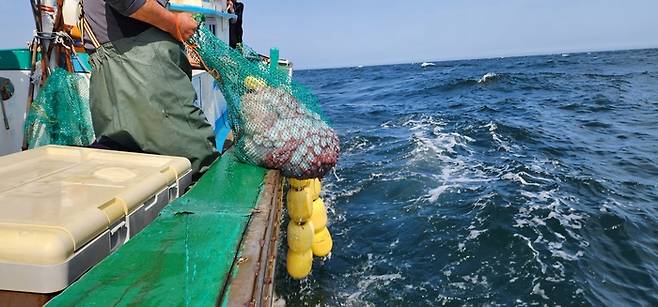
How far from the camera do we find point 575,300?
4.00 meters

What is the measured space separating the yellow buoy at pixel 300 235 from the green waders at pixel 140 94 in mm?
1175

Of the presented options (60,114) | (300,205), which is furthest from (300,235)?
(60,114)

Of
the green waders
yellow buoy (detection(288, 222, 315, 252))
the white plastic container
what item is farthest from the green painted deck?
yellow buoy (detection(288, 222, 315, 252))

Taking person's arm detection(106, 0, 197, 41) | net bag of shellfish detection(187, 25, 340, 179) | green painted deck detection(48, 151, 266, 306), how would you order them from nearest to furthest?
1. green painted deck detection(48, 151, 266, 306)
2. person's arm detection(106, 0, 197, 41)
3. net bag of shellfish detection(187, 25, 340, 179)

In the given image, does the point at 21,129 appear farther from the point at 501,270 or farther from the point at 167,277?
the point at 501,270

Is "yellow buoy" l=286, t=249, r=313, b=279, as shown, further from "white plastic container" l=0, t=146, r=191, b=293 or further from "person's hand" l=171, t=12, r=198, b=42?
"person's hand" l=171, t=12, r=198, b=42

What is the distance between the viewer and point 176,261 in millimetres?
1840

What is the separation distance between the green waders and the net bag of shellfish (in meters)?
0.44

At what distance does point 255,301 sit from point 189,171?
1.41 metres

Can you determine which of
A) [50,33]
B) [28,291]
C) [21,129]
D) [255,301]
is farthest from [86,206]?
[21,129]

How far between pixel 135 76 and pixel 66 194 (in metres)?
1.23

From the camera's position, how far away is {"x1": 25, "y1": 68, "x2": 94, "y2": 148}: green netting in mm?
3586

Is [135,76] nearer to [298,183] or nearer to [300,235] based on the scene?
[298,183]

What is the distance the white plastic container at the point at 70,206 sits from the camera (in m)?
1.43
